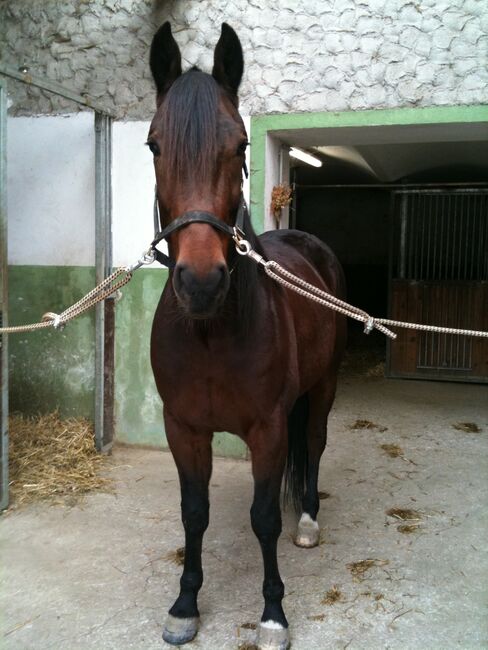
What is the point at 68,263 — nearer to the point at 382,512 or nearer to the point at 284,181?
the point at 284,181

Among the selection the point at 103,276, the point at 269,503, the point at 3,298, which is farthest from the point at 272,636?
the point at 103,276

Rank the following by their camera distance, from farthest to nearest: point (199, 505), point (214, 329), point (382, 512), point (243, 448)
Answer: point (243, 448), point (382, 512), point (199, 505), point (214, 329)

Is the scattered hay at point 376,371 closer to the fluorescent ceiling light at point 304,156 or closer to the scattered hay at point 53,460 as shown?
the fluorescent ceiling light at point 304,156

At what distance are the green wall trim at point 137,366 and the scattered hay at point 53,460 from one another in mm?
280

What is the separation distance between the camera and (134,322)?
13.8 ft

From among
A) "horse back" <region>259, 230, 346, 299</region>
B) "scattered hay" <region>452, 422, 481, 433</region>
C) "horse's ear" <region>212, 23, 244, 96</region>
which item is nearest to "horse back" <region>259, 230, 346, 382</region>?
"horse back" <region>259, 230, 346, 299</region>

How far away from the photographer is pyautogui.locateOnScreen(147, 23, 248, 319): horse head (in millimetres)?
1576

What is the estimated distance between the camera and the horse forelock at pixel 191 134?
1670 millimetres

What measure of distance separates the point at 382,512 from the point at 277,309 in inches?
61.2

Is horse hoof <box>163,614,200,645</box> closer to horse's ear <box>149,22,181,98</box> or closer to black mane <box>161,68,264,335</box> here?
black mane <box>161,68,264,335</box>

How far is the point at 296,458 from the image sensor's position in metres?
3.09

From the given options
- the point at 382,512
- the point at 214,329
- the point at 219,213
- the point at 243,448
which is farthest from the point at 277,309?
the point at 243,448

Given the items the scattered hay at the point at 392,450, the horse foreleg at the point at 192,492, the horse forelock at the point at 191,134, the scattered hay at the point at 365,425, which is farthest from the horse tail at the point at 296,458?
the scattered hay at the point at 365,425

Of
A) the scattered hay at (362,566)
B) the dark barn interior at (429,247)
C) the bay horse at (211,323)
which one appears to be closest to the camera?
the bay horse at (211,323)
